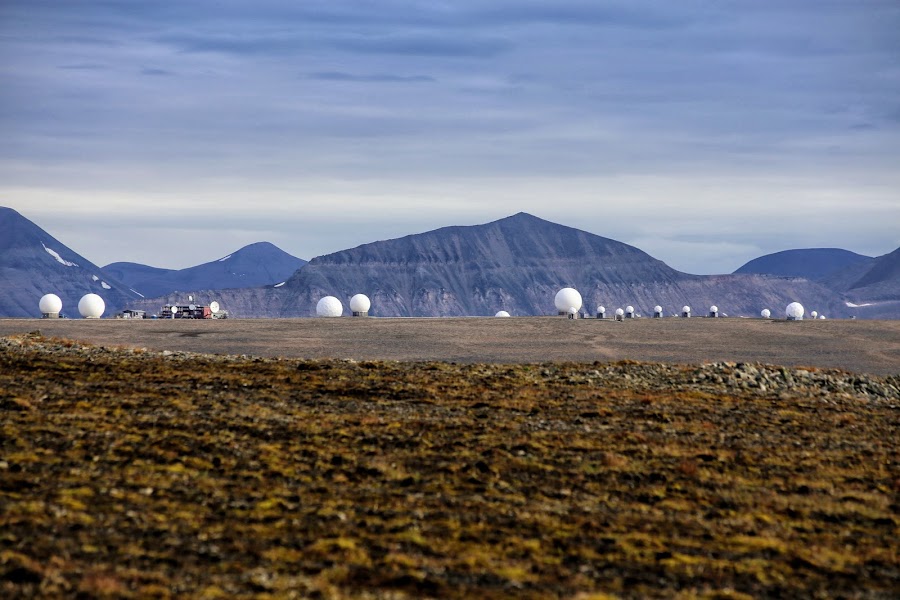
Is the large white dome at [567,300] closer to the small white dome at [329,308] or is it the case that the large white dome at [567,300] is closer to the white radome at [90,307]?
the small white dome at [329,308]

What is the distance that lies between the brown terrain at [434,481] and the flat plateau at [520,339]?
27.0 metres

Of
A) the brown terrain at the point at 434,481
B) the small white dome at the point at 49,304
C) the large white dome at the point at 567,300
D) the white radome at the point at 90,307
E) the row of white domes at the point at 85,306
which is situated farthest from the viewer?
the large white dome at the point at 567,300

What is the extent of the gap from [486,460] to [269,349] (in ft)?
166

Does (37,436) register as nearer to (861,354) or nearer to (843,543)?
(843,543)

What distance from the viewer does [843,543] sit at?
19078 mm

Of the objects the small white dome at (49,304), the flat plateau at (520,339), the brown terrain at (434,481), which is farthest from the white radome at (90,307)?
the brown terrain at (434,481)

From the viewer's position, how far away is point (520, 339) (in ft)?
279

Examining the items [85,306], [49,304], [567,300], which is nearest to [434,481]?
[567,300]

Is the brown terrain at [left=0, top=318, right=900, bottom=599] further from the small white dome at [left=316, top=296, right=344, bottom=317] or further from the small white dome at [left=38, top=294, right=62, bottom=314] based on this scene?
the small white dome at [left=38, top=294, right=62, bottom=314]

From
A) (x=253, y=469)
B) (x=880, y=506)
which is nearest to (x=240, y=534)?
(x=253, y=469)

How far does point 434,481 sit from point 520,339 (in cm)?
6288

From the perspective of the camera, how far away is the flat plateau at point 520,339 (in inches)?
2869

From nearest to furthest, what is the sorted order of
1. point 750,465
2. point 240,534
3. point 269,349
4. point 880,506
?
point 240,534
point 880,506
point 750,465
point 269,349

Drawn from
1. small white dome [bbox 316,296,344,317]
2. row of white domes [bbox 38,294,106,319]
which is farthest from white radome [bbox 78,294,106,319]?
small white dome [bbox 316,296,344,317]
